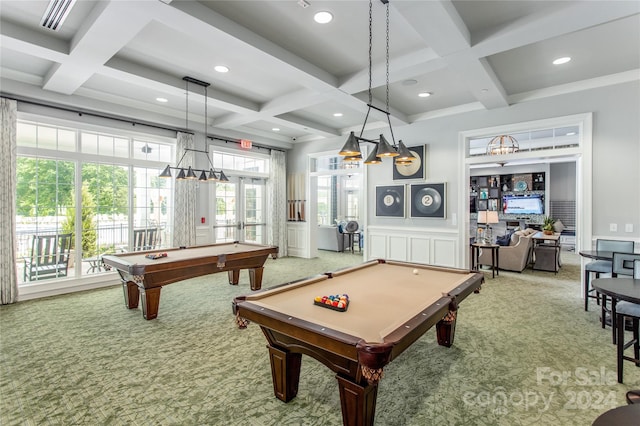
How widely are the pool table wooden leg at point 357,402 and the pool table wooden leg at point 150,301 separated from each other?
2.86 metres

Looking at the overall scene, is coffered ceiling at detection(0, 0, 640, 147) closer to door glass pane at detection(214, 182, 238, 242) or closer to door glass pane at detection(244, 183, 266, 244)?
door glass pane at detection(214, 182, 238, 242)

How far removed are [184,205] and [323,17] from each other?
14.8ft

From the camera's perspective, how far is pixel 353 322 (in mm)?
1833

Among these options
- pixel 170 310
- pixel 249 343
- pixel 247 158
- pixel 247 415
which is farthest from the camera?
pixel 247 158

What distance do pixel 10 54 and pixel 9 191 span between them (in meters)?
1.84

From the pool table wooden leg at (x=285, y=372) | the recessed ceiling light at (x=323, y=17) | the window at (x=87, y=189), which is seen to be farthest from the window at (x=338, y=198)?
the pool table wooden leg at (x=285, y=372)

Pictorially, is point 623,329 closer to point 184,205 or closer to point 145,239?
point 184,205

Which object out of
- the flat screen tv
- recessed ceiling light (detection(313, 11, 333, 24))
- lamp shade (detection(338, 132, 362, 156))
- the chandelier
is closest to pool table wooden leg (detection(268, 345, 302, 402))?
lamp shade (detection(338, 132, 362, 156))

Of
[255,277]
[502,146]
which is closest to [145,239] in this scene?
[255,277]

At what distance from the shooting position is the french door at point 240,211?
7.18 meters

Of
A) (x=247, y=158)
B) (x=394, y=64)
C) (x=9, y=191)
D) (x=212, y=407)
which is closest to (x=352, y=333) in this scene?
(x=212, y=407)

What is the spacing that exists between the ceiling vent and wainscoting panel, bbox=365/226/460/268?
579 centimetres

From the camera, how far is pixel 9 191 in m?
4.39

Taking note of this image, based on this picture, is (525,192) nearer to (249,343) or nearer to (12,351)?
(249,343)
